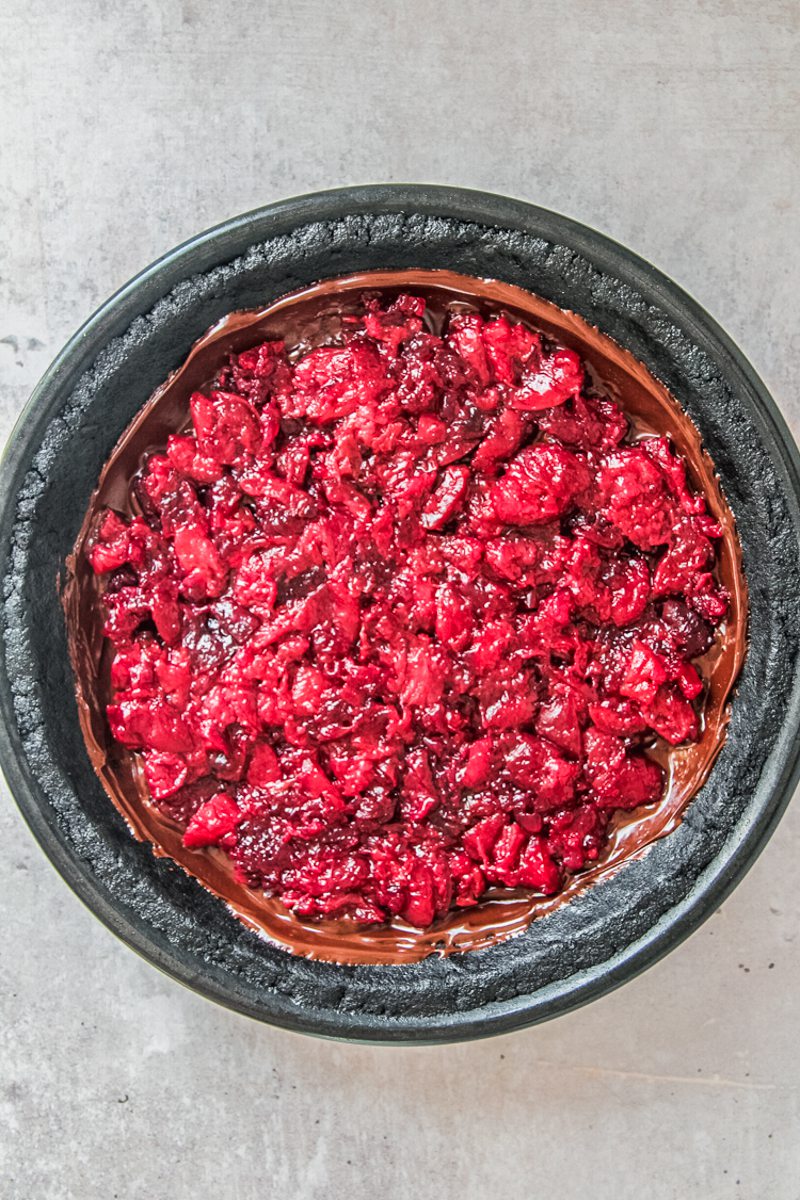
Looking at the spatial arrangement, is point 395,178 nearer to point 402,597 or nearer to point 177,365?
point 177,365

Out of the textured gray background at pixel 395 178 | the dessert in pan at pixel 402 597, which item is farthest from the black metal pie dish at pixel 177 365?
the textured gray background at pixel 395 178

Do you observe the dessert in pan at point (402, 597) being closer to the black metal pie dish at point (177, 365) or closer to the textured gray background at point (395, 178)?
the black metal pie dish at point (177, 365)

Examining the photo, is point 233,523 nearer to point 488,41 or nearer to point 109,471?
point 109,471

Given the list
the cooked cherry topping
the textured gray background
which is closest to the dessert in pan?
the cooked cherry topping

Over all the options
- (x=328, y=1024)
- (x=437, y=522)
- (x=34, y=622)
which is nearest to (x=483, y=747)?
(x=437, y=522)

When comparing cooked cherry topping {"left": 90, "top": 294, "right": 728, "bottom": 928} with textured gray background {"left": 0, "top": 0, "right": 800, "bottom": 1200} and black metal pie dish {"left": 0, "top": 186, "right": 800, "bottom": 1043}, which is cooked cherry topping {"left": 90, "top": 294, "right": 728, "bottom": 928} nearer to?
black metal pie dish {"left": 0, "top": 186, "right": 800, "bottom": 1043}
